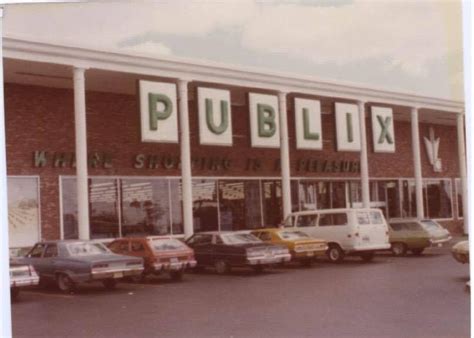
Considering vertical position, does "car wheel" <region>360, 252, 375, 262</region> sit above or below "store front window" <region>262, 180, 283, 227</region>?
below

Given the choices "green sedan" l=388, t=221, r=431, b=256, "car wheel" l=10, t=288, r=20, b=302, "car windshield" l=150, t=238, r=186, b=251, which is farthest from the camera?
"green sedan" l=388, t=221, r=431, b=256

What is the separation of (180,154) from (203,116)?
1.82 meters

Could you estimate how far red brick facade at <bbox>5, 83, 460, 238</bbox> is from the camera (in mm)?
14562

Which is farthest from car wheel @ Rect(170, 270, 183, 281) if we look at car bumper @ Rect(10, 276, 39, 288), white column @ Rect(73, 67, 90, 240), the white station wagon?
car bumper @ Rect(10, 276, 39, 288)

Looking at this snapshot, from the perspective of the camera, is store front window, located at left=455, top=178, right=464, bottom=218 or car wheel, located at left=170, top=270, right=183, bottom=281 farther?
car wheel, located at left=170, top=270, right=183, bottom=281

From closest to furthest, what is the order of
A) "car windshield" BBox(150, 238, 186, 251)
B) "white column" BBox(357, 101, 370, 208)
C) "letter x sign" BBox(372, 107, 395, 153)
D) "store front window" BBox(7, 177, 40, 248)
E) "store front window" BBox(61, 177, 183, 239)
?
1. "store front window" BBox(7, 177, 40, 248)
2. "letter x sign" BBox(372, 107, 395, 153)
3. "white column" BBox(357, 101, 370, 208)
4. "car windshield" BBox(150, 238, 186, 251)
5. "store front window" BBox(61, 177, 183, 239)

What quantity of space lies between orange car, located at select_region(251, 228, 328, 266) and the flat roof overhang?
323cm

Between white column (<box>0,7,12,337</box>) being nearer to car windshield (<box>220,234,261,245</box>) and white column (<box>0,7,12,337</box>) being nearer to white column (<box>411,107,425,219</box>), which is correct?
car windshield (<box>220,234,261,245</box>)

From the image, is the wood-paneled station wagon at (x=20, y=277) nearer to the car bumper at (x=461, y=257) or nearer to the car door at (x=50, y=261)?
the car door at (x=50, y=261)

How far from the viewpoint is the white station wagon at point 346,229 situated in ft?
53.3

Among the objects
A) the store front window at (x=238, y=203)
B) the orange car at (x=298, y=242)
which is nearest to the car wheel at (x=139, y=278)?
the orange car at (x=298, y=242)

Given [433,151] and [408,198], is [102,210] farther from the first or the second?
[433,151]

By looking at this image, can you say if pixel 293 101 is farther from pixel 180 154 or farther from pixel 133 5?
pixel 133 5

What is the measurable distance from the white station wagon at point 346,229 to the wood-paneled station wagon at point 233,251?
800 mm
